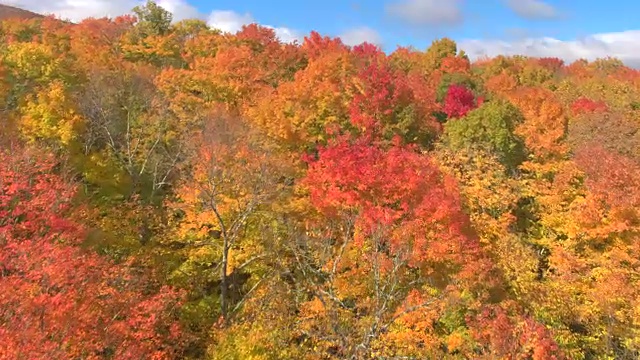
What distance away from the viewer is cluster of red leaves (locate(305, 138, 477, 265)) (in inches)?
807

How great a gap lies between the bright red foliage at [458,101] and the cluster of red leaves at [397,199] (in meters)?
19.6

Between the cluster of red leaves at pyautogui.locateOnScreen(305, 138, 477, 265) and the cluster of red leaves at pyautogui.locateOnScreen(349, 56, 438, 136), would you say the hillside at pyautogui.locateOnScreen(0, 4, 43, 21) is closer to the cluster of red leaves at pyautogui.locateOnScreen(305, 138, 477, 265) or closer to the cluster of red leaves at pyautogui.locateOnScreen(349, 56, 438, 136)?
the cluster of red leaves at pyautogui.locateOnScreen(349, 56, 438, 136)

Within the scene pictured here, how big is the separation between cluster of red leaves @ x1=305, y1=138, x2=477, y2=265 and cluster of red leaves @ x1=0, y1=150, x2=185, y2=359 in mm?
8744

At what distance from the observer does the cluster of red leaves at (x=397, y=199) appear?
20500 mm

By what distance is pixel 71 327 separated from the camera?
52.3 ft

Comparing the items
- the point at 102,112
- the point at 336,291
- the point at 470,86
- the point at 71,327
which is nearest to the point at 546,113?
the point at 470,86

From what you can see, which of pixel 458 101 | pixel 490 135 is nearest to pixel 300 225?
pixel 490 135

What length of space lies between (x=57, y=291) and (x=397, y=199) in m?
14.6

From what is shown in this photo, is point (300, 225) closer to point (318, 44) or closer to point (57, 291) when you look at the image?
point (57, 291)

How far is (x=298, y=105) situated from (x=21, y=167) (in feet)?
53.1

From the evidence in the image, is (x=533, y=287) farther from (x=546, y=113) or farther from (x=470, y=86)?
(x=470, y=86)

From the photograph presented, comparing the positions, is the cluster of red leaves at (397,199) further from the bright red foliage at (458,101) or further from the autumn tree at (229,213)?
the bright red foliage at (458,101)

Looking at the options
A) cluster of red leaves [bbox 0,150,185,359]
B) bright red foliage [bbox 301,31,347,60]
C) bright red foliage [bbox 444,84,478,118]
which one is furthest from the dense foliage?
bright red foliage [bbox 301,31,347,60]

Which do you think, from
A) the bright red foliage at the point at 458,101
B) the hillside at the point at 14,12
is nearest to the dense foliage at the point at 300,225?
the bright red foliage at the point at 458,101
